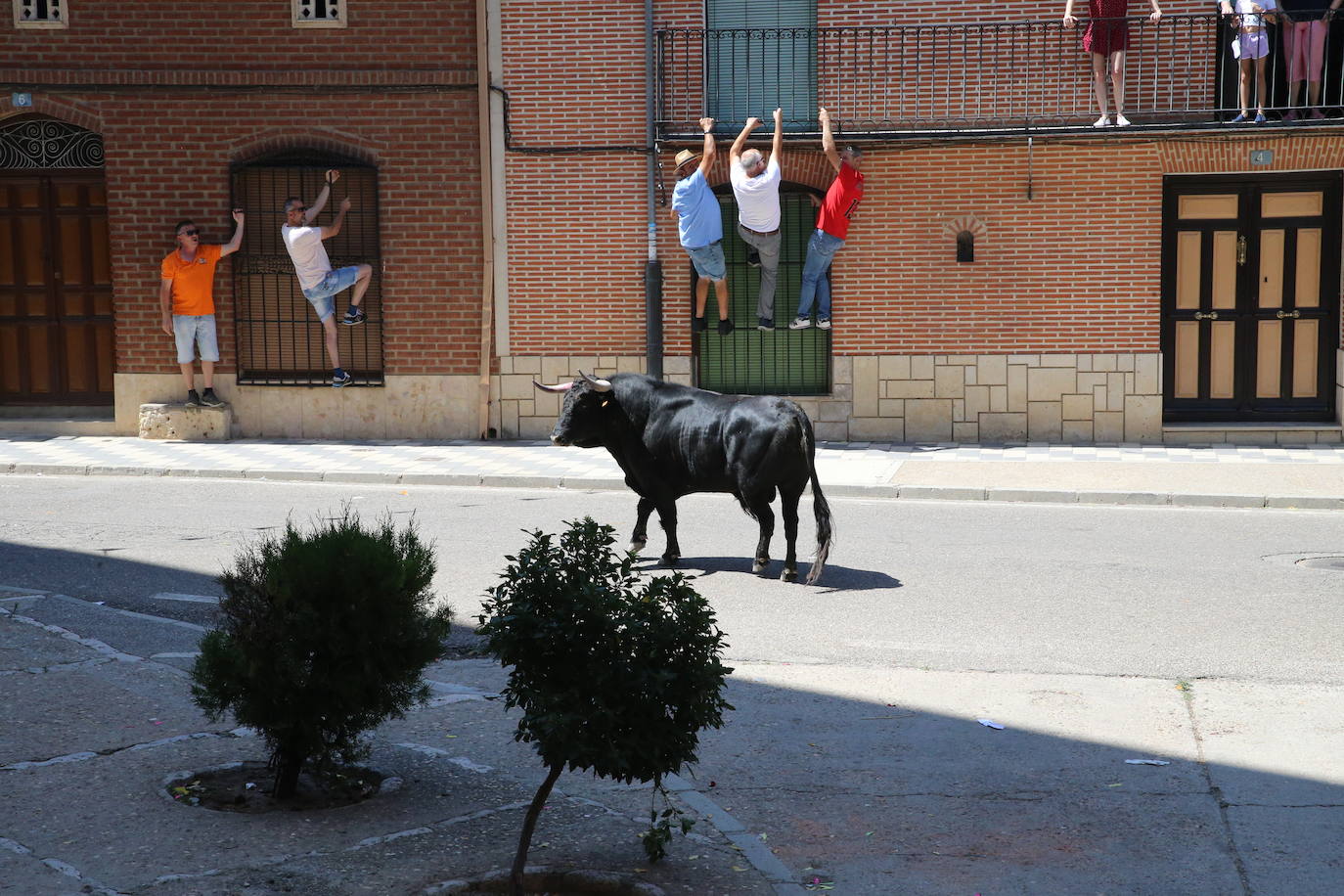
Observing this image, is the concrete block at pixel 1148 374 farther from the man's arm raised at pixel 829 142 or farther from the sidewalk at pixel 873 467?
the man's arm raised at pixel 829 142

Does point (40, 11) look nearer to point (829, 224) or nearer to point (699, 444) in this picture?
point (829, 224)

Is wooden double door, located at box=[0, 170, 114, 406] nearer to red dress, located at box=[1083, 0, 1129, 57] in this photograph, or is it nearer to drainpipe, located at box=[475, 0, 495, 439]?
drainpipe, located at box=[475, 0, 495, 439]

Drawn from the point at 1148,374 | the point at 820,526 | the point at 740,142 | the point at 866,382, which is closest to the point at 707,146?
Result: the point at 740,142

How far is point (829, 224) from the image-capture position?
56.0ft

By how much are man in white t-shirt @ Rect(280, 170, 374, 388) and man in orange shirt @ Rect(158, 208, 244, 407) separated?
0.73 m

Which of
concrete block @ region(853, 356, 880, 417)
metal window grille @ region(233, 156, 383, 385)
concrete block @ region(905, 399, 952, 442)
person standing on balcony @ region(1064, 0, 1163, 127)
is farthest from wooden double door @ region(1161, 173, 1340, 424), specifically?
metal window grille @ region(233, 156, 383, 385)

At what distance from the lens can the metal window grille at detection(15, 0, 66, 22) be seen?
1788 centimetres

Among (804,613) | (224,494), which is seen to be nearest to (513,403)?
(224,494)

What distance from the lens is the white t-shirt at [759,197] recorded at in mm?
16703

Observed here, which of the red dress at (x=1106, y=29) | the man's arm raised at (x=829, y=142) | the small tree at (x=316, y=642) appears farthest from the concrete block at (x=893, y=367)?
the small tree at (x=316, y=642)

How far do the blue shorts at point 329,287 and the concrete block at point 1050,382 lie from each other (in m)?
7.92

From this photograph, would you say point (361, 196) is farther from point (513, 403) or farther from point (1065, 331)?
point (1065, 331)

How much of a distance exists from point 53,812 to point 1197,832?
4.34 m

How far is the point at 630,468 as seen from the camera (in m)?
10.8
